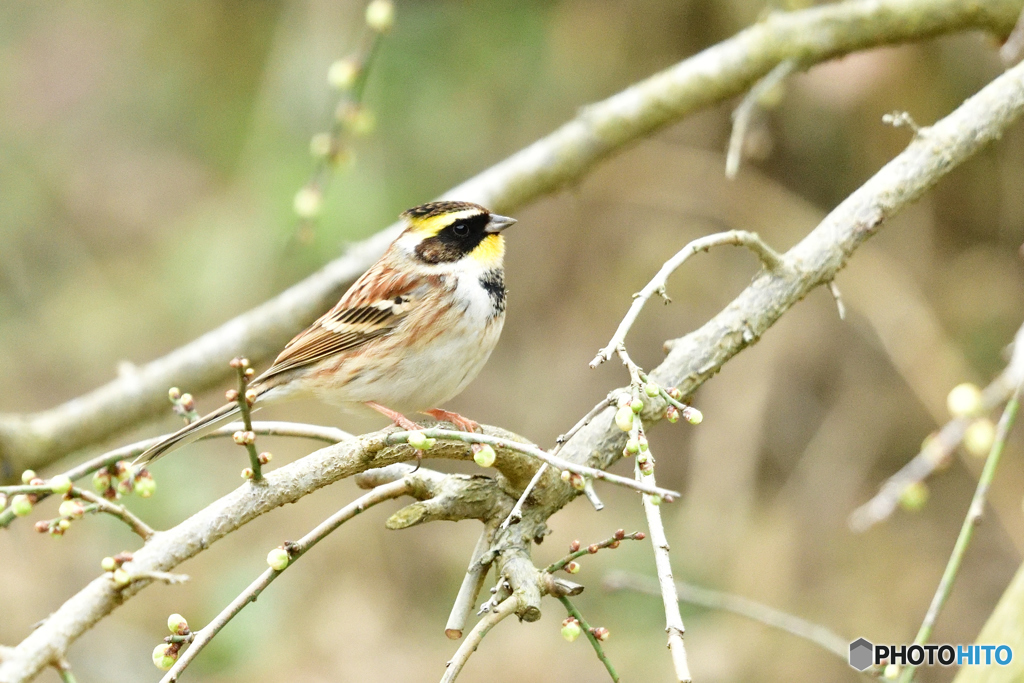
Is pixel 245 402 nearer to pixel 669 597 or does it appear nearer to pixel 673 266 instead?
pixel 669 597

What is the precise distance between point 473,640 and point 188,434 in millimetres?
1553

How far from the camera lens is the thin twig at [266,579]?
185 cm

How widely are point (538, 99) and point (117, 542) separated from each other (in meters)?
3.87

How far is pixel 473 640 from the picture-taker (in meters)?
1.96

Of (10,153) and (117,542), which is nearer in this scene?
(117,542)

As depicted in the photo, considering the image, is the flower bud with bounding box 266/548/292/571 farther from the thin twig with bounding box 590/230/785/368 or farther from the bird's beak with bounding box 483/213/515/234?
the bird's beak with bounding box 483/213/515/234

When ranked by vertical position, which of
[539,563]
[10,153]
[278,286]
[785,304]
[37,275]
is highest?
[10,153]

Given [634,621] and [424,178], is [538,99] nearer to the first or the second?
[424,178]

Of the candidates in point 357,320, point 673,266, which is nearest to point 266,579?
point 673,266

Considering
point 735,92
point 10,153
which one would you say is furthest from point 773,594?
point 10,153

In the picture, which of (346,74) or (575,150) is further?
(575,150)

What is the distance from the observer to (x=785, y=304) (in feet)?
10.0

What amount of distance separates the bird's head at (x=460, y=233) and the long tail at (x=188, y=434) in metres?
1.03

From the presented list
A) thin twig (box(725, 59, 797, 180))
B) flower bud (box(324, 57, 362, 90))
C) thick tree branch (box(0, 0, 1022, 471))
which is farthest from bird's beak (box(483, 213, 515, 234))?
thin twig (box(725, 59, 797, 180))
